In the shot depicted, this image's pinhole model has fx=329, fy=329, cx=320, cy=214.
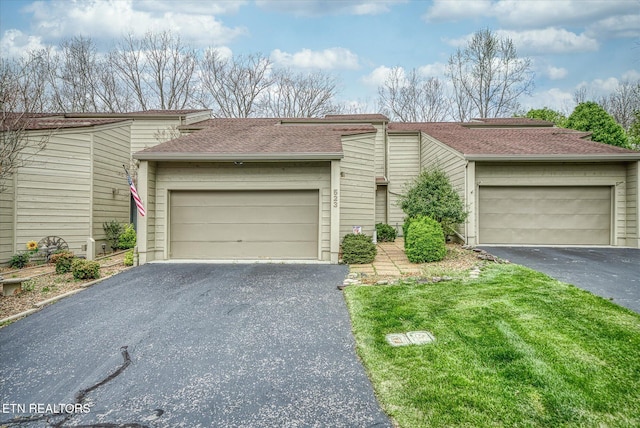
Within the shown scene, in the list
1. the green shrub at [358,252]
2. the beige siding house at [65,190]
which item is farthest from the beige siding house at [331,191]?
the beige siding house at [65,190]

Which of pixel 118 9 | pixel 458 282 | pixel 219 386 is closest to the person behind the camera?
pixel 219 386

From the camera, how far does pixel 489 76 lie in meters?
22.7

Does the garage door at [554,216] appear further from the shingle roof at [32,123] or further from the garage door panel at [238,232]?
the shingle roof at [32,123]

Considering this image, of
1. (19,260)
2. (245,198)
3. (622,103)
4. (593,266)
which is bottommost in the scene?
(19,260)

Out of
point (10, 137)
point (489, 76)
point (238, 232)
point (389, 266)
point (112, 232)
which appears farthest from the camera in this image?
point (489, 76)

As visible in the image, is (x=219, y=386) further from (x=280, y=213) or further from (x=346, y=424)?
(x=280, y=213)

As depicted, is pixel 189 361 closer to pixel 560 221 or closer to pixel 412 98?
pixel 560 221

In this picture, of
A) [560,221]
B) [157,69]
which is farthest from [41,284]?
[157,69]

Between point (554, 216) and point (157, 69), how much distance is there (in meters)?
23.5

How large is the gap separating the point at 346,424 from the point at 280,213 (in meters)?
6.62

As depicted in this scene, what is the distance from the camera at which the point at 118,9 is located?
18125 mm

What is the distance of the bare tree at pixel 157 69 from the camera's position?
2138 centimetres

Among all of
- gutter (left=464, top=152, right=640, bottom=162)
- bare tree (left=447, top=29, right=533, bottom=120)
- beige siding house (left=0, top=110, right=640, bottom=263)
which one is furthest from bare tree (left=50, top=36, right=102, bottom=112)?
bare tree (left=447, top=29, right=533, bottom=120)

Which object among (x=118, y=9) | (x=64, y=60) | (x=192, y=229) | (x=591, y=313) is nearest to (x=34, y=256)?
(x=192, y=229)
